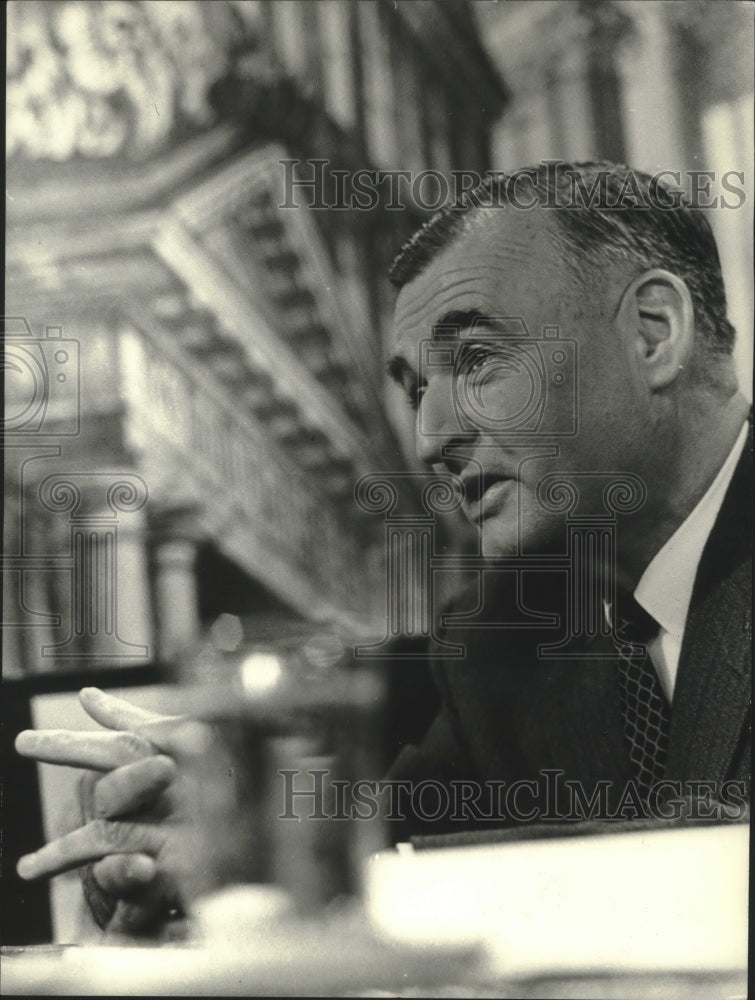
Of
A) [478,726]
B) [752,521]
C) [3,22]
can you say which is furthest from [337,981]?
[3,22]

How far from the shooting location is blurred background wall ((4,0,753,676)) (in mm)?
2420

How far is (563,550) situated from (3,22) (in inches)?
66.6

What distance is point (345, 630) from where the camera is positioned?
2.40 metres

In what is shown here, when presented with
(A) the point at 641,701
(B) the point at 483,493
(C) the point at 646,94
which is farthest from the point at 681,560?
(C) the point at 646,94

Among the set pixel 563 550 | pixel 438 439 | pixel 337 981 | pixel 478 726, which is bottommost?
pixel 337 981

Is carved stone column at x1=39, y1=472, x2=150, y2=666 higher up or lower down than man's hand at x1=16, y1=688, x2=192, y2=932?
higher up

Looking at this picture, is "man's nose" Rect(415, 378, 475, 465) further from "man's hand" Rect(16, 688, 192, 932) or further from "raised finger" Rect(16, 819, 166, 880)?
"raised finger" Rect(16, 819, 166, 880)

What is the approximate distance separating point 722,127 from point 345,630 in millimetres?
1347

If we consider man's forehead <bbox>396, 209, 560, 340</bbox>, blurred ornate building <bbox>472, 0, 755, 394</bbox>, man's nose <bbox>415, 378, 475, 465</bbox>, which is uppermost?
blurred ornate building <bbox>472, 0, 755, 394</bbox>

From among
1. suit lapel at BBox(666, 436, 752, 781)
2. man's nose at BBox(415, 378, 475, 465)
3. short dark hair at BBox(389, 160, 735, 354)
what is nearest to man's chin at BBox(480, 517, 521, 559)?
man's nose at BBox(415, 378, 475, 465)

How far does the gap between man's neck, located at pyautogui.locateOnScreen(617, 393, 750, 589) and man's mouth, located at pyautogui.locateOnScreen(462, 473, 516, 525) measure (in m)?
0.27

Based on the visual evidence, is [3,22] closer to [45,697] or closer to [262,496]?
[262,496]

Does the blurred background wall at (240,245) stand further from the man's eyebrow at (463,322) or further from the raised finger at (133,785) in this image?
the raised finger at (133,785)

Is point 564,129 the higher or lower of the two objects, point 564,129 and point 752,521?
the higher
